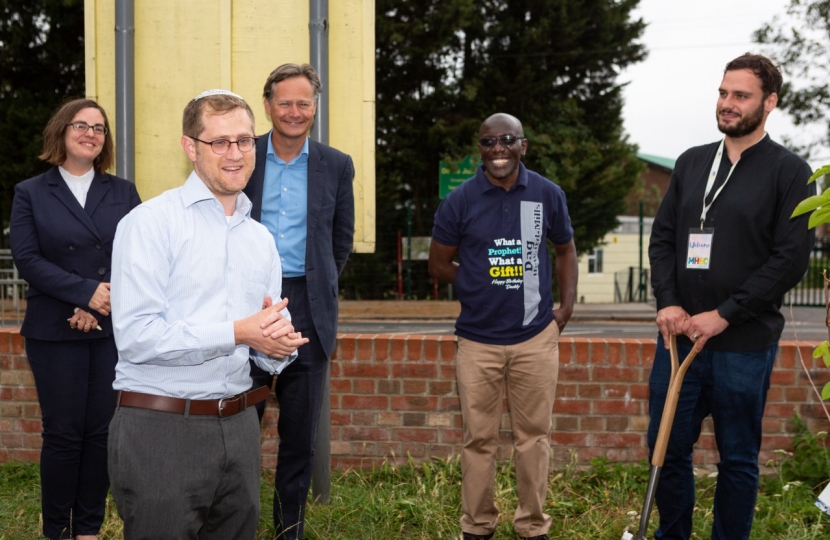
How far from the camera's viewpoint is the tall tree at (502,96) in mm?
18688

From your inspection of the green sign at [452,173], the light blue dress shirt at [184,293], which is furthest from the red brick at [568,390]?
the green sign at [452,173]

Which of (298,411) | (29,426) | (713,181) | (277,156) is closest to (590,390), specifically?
(713,181)

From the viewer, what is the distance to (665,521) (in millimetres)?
3664

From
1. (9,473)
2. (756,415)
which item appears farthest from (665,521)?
(9,473)

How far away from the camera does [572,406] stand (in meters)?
4.77

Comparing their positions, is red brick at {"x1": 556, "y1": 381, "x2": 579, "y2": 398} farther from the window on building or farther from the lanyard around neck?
the window on building

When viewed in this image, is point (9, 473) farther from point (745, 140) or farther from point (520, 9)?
point (520, 9)

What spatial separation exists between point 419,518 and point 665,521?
1134mm

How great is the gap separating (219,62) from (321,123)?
651mm

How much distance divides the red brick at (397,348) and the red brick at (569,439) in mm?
937

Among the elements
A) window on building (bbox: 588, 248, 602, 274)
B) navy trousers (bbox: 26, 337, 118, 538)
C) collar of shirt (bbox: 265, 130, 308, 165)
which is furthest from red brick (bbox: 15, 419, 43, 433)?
window on building (bbox: 588, 248, 602, 274)

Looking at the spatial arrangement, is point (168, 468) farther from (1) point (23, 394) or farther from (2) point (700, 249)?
(1) point (23, 394)

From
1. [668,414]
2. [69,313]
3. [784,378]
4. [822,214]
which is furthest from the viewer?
[784,378]

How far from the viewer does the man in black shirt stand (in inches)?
132
